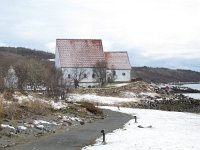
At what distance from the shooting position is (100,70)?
82.7 m

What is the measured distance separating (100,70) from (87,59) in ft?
13.1

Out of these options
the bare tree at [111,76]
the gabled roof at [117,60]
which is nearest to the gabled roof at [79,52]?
the gabled roof at [117,60]

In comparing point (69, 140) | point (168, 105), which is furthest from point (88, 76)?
point (69, 140)

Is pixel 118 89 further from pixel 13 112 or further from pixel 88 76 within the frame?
pixel 13 112

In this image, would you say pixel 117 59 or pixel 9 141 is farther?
pixel 117 59

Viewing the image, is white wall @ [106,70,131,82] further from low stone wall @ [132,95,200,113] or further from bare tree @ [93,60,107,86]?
low stone wall @ [132,95,200,113]

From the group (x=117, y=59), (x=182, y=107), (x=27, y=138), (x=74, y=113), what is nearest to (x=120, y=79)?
(x=117, y=59)

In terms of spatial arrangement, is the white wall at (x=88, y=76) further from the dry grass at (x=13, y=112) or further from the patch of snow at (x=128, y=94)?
the dry grass at (x=13, y=112)

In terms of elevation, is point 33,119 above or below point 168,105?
above

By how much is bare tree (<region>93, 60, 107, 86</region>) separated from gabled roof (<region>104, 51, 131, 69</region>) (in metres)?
4.02

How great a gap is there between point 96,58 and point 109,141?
66.0 metres

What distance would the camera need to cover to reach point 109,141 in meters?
19.7

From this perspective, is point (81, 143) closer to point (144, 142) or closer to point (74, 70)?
point (144, 142)

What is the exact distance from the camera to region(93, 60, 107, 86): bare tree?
82.6 metres
